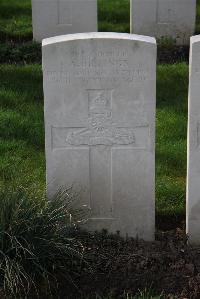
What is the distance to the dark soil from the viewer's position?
475cm

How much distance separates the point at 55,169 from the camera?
526 cm

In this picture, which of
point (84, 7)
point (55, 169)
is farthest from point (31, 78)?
point (55, 169)

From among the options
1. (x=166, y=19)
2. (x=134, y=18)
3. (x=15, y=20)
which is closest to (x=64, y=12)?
(x=134, y=18)

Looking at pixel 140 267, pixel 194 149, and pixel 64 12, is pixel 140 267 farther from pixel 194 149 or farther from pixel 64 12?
pixel 64 12

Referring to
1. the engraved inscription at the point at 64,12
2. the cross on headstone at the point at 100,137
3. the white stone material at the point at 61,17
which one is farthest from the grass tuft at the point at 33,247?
the engraved inscription at the point at 64,12

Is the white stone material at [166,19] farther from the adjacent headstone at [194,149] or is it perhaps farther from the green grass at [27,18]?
the adjacent headstone at [194,149]

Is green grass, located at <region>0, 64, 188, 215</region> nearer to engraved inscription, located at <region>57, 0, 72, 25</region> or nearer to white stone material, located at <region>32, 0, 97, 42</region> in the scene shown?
white stone material, located at <region>32, 0, 97, 42</region>

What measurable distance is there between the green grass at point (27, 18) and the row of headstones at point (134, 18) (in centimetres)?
34

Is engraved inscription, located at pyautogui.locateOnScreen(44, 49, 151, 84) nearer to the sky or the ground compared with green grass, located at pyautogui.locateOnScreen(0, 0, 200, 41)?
nearer to the ground

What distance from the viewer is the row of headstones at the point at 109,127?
16.3ft

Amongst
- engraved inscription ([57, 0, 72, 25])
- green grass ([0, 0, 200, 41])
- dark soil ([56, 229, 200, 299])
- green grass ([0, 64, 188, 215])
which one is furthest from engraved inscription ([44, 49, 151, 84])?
green grass ([0, 0, 200, 41])

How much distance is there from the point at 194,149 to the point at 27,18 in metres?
6.57

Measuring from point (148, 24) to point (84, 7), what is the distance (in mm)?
953

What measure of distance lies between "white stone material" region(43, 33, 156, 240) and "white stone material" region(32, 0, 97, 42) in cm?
496
